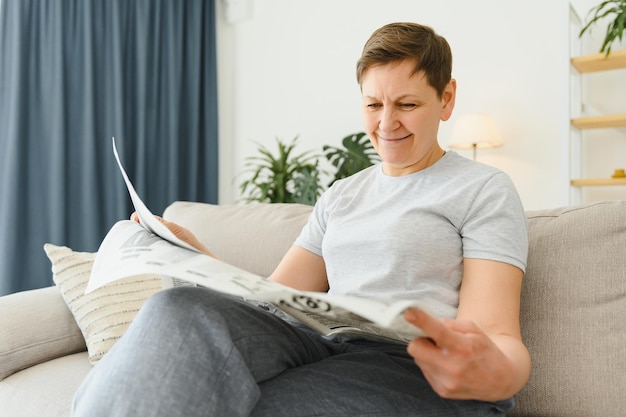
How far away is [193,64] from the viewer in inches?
149

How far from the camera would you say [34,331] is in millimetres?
1484

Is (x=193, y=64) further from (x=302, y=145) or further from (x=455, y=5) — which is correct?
(x=455, y=5)

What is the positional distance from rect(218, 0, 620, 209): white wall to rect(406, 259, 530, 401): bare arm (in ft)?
5.75

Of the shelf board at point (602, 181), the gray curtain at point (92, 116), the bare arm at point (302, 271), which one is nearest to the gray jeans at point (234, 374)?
the bare arm at point (302, 271)

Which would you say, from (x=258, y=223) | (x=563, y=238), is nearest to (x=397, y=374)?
(x=563, y=238)

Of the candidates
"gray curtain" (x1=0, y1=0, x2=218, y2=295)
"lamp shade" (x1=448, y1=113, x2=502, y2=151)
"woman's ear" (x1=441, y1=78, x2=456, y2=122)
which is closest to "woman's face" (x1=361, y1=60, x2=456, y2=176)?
"woman's ear" (x1=441, y1=78, x2=456, y2=122)

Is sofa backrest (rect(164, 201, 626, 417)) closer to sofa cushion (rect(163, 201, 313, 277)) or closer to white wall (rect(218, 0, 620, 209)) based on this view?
sofa cushion (rect(163, 201, 313, 277))

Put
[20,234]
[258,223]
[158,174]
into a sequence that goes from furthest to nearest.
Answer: [158,174], [20,234], [258,223]

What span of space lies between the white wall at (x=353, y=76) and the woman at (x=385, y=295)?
1616 mm

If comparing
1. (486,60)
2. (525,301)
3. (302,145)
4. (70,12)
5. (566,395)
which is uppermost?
(70,12)

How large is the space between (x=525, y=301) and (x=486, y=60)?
2.20 m

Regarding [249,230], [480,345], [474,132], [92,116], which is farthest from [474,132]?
[480,345]

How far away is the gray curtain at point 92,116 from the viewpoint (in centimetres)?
299

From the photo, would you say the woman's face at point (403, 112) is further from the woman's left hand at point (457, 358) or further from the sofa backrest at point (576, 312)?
the woman's left hand at point (457, 358)
